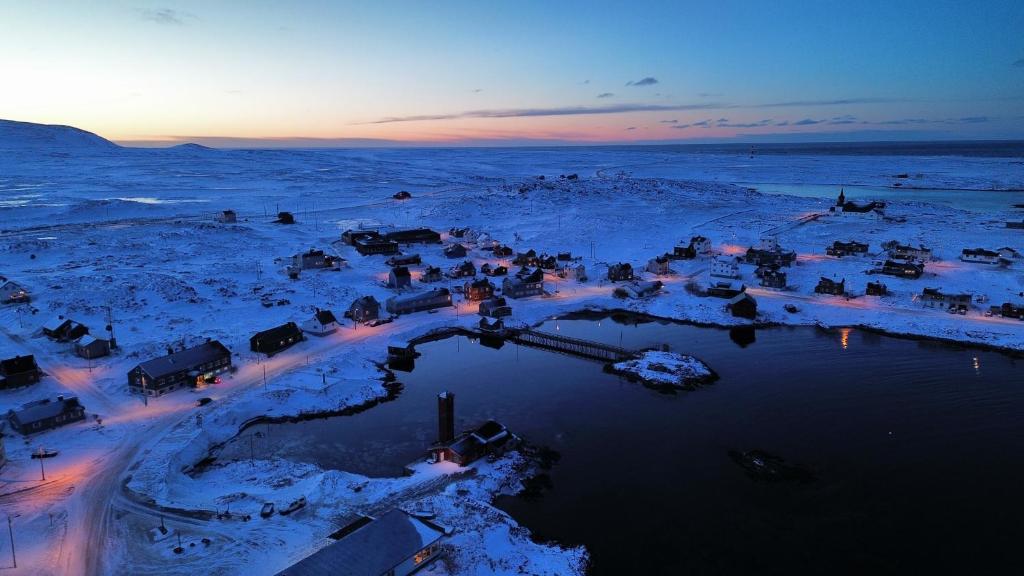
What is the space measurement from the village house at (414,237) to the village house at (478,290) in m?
23.8

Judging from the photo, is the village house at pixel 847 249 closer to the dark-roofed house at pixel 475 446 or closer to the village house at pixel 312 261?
the dark-roofed house at pixel 475 446

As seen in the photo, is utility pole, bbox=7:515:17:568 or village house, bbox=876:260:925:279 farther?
village house, bbox=876:260:925:279

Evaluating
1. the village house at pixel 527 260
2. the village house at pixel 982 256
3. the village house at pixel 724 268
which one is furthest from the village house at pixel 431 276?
the village house at pixel 982 256

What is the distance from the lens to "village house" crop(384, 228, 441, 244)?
7331 centimetres

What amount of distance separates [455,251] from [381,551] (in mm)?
49893

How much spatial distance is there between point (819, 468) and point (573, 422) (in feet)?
38.5

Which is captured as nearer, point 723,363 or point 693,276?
point 723,363

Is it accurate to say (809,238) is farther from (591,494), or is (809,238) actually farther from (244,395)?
(244,395)

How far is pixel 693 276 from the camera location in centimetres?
6028

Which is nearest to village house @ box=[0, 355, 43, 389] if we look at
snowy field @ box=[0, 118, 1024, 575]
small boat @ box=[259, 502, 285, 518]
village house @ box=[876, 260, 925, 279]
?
snowy field @ box=[0, 118, 1024, 575]

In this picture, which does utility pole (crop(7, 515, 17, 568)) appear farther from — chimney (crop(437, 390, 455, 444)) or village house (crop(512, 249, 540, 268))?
village house (crop(512, 249, 540, 268))

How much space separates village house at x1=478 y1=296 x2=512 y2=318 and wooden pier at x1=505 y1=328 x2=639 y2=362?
8.47 feet

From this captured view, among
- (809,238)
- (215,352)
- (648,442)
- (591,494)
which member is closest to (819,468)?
(648,442)

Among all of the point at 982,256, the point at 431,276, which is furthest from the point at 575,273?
the point at 982,256
